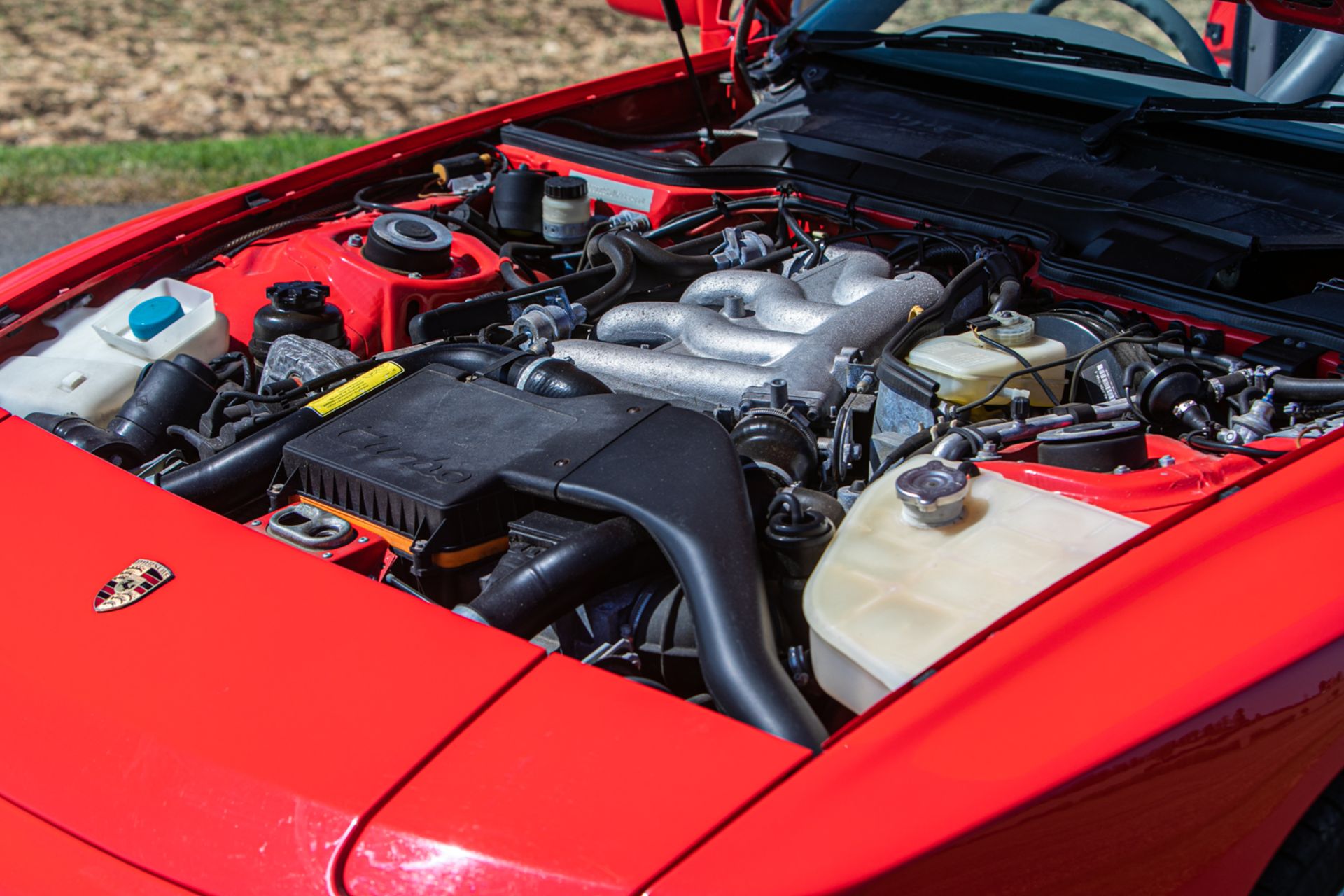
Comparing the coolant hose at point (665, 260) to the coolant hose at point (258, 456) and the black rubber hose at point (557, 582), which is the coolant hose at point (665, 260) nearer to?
the coolant hose at point (258, 456)

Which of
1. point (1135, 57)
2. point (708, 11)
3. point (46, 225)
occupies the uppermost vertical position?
point (1135, 57)

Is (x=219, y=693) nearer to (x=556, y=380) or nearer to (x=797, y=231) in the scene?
(x=556, y=380)

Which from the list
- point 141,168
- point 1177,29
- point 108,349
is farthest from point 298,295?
point 141,168

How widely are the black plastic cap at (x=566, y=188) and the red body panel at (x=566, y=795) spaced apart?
1566 mm

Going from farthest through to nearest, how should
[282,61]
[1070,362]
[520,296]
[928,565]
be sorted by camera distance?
[282,61] < [520,296] < [1070,362] < [928,565]

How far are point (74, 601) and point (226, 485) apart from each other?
0.34 metres

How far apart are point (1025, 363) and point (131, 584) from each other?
1.27m

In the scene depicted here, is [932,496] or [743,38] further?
[743,38]

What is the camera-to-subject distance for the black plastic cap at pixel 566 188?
2602 millimetres

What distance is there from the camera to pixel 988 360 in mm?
1825

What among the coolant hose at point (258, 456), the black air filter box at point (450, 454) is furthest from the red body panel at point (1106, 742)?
the coolant hose at point (258, 456)

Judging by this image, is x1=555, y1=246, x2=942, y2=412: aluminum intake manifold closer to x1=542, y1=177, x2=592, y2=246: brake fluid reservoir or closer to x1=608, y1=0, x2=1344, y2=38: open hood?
x1=542, y1=177, x2=592, y2=246: brake fluid reservoir

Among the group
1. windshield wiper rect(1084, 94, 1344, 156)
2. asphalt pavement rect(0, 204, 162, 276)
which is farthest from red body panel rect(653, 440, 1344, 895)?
asphalt pavement rect(0, 204, 162, 276)

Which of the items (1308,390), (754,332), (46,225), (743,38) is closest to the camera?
(1308,390)
